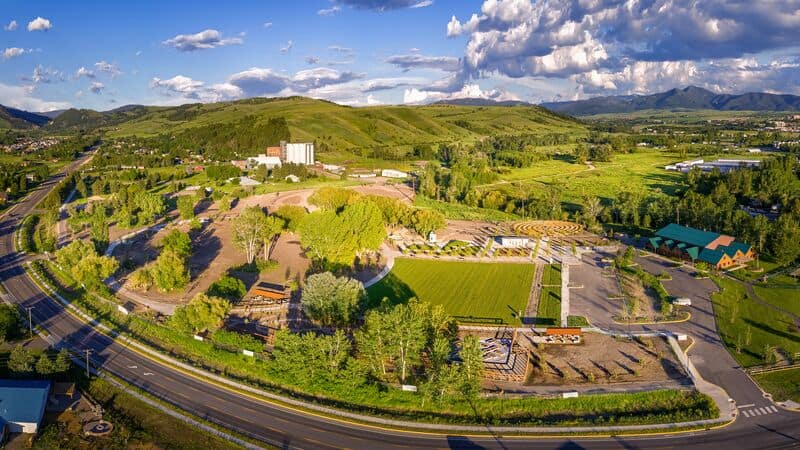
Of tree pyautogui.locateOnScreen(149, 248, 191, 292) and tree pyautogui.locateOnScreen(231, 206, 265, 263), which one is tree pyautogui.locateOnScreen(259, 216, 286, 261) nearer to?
tree pyautogui.locateOnScreen(231, 206, 265, 263)

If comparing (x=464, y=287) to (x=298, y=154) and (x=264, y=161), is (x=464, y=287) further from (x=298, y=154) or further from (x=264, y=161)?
(x=264, y=161)

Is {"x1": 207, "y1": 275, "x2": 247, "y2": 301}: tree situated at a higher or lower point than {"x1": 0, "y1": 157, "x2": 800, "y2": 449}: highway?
higher

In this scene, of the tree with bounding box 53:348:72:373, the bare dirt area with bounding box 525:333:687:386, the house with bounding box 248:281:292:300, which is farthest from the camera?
the house with bounding box 248:281:292:300

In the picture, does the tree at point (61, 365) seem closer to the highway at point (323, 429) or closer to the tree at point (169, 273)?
the highway at point (323, 429)

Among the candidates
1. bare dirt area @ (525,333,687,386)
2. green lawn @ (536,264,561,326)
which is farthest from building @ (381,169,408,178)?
bare dirt area @ (525,333,687,386)

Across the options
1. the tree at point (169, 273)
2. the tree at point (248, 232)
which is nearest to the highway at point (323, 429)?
the tree at point (169, 273)

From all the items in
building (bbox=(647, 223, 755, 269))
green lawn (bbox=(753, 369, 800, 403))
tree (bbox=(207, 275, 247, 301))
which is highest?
building (bbox=(647, 223, 755, 269))

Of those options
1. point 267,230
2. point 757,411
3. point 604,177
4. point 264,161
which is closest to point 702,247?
point 757,411

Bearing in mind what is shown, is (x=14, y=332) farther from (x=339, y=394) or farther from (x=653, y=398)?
(x=653, y=398)
